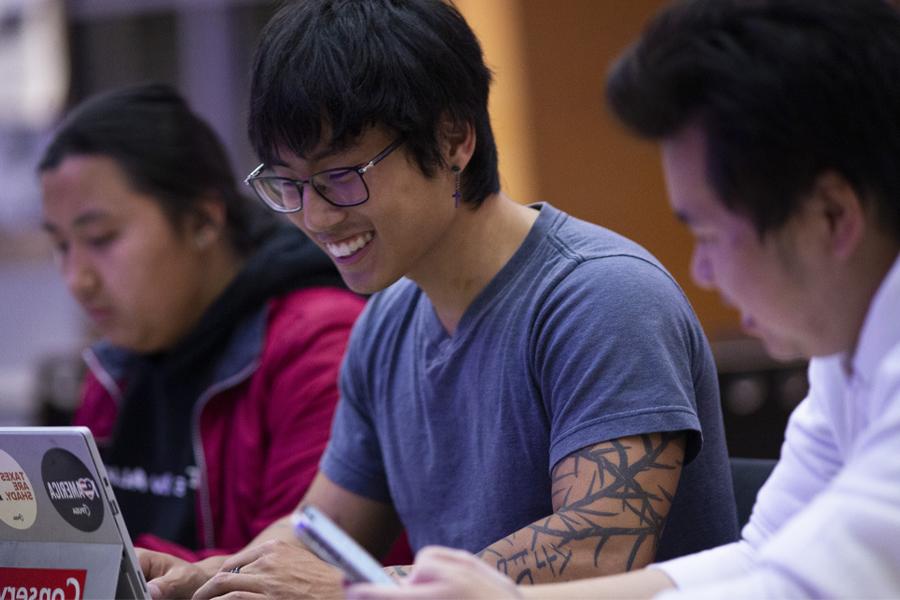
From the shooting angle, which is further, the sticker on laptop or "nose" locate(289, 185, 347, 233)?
"nose" locate(289, 185, 347, 233)

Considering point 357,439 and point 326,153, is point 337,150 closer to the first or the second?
point 326,153

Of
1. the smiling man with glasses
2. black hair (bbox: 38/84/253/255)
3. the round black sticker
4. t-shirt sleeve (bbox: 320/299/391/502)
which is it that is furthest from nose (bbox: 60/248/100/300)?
the round black sticker

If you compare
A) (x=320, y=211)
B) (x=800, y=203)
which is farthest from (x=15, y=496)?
(x=800, y=203)

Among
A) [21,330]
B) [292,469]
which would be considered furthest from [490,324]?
[21,330]

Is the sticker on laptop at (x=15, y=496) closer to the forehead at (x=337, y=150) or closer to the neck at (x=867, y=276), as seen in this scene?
the forehead at (x=337, y=150)

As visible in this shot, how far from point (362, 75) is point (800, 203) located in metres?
0.65

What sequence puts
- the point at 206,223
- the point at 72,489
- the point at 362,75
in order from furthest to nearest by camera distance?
1. the point at 206,223
2. the point at 362,75
3. the point at 72,489

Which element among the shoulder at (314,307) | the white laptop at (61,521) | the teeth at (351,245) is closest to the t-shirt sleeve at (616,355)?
the teeth at (351,245)

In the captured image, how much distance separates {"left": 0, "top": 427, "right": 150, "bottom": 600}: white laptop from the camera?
1.24 meters

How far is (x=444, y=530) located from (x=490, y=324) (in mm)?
291

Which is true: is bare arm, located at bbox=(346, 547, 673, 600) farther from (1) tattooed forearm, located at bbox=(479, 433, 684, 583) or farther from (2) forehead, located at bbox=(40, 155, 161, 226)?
(2) forehead, located at bbox=(40, 155, 161, 226)

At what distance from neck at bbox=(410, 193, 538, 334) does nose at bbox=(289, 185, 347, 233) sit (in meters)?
0.16

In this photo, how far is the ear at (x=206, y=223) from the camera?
2277 millimetres

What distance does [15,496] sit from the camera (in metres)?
1.32
